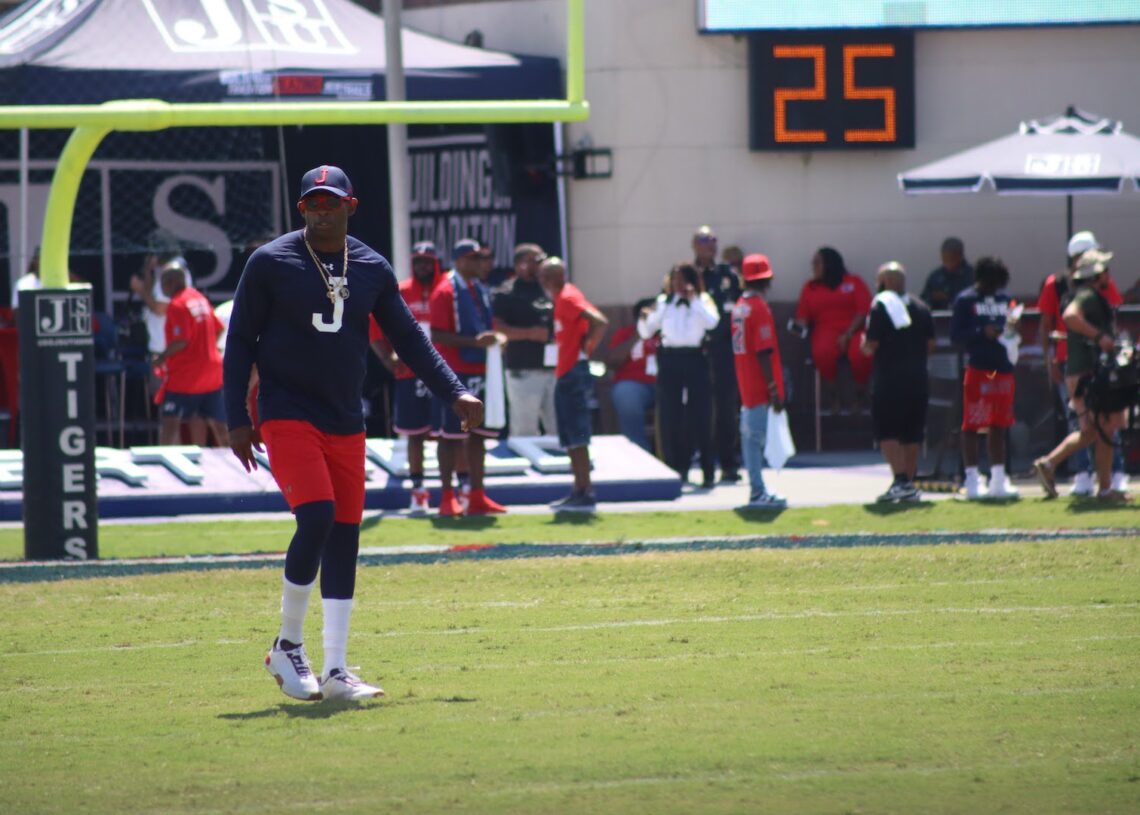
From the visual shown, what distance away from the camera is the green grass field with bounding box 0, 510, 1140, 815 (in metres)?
5.70

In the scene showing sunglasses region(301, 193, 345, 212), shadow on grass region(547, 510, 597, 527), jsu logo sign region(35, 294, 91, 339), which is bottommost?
shadow on grass region(547, 510, 597, 527)

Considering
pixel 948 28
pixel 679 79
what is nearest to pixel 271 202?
pixel 679 79

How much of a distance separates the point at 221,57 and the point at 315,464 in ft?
40.3

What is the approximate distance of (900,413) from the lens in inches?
595

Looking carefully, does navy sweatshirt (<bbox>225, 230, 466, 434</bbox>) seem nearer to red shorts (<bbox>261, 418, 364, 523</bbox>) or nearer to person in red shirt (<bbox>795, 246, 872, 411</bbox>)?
red shorts (<bbox>261, 418, 364, 523</bbox>)

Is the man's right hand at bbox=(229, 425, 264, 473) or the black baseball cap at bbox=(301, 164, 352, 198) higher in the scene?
the black baseball cap at bbox=(301, 164, 352, 198)

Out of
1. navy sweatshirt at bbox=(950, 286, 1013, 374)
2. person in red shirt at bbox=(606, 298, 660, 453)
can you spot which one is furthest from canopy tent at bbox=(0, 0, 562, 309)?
navy sweatshirt at bbox=(950, 286, 1013, 374)

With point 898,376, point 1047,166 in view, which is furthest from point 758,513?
point 1047,166

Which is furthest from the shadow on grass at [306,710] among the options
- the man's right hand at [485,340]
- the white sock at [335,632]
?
the man's right hand at [485,340]

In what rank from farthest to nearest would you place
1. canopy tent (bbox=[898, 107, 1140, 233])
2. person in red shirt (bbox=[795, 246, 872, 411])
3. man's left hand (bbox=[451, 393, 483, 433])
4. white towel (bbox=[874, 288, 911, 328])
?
1. person in red shirt (bbox=[795, 246, 872, 411])
2. canopy tent (bbox=[898, 107, 1140, 233])
3. white towel (bbox=[874, 288, 911, 328])
4. man's left hand (bbox=[451, 393, 483, 433])

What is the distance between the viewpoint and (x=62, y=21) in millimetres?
18922

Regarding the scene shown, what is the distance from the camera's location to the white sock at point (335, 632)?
727 centimetres

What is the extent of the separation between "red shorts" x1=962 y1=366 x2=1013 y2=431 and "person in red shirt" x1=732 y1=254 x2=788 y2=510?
1540 millimetres

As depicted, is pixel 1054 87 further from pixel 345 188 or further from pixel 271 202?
pixel 345 188
